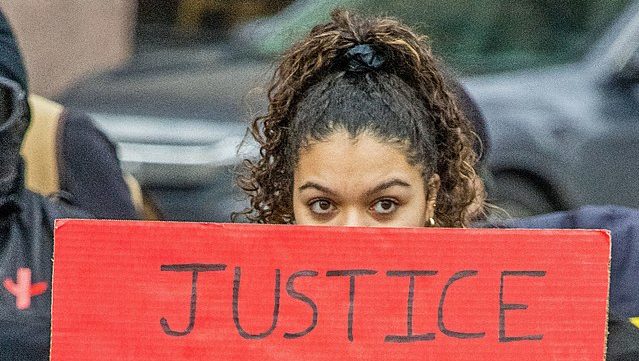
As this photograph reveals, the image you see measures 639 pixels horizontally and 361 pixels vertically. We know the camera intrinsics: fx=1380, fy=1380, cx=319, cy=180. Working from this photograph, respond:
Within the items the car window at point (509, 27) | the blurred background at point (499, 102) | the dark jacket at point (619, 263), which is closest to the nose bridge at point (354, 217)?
the dark jacket at point (619, 263)

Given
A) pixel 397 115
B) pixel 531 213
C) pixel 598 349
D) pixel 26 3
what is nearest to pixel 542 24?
pixel 531 213

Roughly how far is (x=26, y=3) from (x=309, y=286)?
6.06 m

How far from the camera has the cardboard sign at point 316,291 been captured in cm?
227

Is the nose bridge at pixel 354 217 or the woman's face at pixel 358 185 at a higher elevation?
the woman's face at pixel 358 185

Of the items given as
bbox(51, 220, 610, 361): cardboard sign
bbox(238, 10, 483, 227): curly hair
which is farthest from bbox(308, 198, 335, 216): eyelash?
bbox(51, 220, 610, 361): cardboard sign

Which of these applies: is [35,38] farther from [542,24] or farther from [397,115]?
[397,115]

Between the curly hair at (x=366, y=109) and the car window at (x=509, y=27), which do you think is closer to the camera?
the curly hair at (x=366, y=109)

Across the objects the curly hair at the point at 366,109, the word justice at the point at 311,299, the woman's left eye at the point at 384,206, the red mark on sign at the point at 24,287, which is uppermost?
the curly hair at the point at 366,109

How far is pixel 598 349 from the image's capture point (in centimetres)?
229

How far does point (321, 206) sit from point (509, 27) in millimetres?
4091

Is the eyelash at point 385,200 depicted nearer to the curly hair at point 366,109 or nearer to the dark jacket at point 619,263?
the curly hair at point 366,109

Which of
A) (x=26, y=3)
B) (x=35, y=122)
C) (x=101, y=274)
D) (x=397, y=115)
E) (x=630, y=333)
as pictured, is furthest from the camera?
(x=26, y=3)

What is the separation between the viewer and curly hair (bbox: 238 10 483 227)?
107 inches

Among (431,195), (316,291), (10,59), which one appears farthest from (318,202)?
(10,59)
